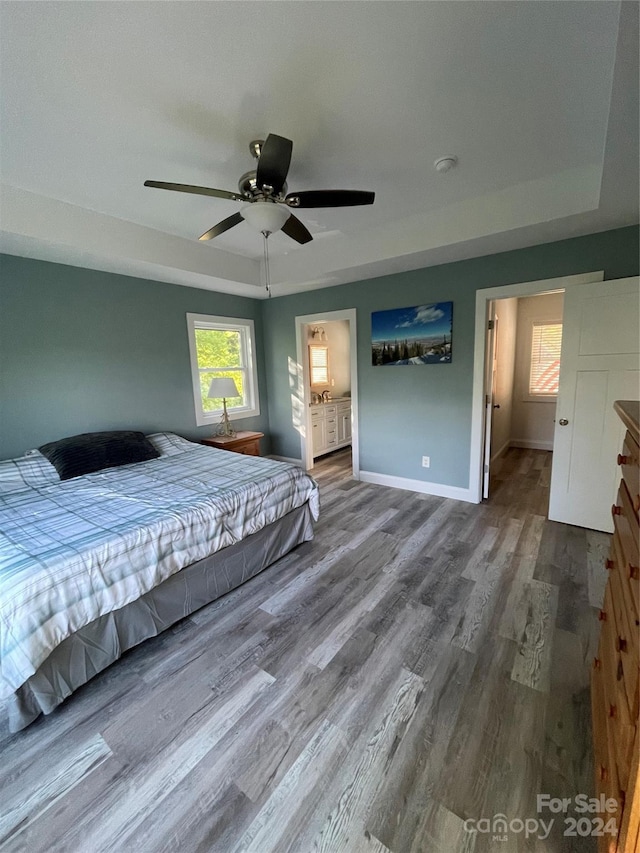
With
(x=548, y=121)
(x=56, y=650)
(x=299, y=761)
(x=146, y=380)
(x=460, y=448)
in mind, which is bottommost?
(x=299, y=761)

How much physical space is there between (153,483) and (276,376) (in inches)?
108

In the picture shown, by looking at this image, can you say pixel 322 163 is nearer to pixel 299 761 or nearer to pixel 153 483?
pixel 153 483

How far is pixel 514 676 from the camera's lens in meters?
1.58

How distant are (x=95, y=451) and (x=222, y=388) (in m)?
1.41

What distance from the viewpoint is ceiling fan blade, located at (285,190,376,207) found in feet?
5.85

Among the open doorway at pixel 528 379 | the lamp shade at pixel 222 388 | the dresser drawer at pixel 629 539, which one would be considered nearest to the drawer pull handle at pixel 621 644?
the dresser drawer at pixel 629 539

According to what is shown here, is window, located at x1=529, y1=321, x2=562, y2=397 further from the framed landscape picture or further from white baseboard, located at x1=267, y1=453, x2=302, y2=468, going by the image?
white baseboard, located at x1=267, y1=453, x2=302, y2=468

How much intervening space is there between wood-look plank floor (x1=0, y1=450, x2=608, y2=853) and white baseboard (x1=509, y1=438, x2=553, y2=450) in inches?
136

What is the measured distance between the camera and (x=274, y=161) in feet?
5.14

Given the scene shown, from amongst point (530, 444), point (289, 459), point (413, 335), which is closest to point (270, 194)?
point (413, 335)

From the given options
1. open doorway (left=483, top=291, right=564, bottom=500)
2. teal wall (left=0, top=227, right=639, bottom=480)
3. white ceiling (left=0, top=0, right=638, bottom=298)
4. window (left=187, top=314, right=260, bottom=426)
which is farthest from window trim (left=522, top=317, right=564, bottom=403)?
window (left=187, top=314, right=260, bottom=426)

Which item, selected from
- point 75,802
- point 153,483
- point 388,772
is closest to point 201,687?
→ point 75,802

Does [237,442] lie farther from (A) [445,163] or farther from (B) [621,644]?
(B) [621,644]

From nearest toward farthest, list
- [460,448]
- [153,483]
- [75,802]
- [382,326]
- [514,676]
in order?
[75,802]
[514,676]
[153,483]
[460,448]
[382,326]
